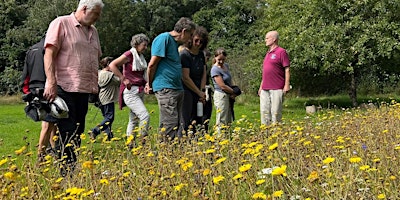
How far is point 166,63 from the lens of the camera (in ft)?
18.9

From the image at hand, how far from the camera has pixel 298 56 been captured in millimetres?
17281

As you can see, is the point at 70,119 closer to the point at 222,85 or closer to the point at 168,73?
the point at 168,73

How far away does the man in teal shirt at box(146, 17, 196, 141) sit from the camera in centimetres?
568

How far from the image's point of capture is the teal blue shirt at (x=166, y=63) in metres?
5.66

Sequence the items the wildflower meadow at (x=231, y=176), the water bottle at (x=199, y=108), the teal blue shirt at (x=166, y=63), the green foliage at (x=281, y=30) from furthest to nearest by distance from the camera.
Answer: the green foliage at (x=281, y=30) < the water bottle at (x=199, y=108) < the teal blue shirt at (x=166, y=63) < the wildflower meadow at (x=231, y=176)

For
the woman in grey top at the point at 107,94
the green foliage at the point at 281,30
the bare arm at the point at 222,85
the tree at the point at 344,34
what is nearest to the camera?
the bare arm at the point at 222,85

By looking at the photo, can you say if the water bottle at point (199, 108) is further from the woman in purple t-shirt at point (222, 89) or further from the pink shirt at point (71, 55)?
the pink shirt at point (71, 55)

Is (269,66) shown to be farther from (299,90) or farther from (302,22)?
(299,90)

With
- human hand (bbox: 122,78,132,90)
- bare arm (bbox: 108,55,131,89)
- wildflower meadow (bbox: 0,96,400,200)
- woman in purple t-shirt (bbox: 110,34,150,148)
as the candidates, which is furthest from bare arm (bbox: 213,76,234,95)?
wildflower meadow (bbox: 0,96,400,200)

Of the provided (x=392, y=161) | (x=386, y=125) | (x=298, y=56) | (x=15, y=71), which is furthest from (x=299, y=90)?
(x=392, y=161)

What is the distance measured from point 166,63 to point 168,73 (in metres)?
0.12

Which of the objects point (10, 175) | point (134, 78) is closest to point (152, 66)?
point (134, 78)

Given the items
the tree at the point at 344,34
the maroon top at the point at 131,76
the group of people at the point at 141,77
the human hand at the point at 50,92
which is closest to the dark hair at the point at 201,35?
the group of people at the point at 141,77

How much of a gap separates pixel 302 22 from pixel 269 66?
33.9 feet
